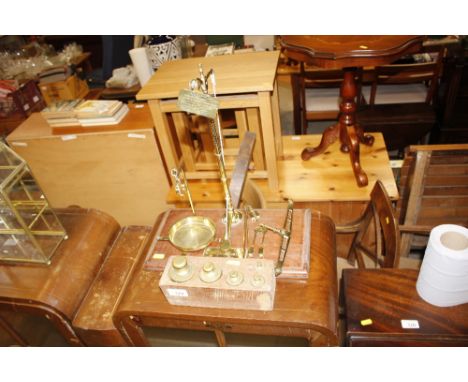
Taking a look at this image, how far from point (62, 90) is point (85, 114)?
1.60 metres

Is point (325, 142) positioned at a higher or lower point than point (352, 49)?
lower

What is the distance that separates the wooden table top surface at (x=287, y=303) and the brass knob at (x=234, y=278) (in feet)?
0.35

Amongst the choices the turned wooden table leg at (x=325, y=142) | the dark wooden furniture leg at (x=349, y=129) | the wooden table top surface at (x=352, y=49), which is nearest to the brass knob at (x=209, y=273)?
the wooden table top surface at (x=352, y=49)

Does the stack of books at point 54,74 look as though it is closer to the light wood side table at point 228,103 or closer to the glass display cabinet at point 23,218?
the light wood side table at point 228,103

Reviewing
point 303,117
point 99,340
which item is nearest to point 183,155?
point 99,340

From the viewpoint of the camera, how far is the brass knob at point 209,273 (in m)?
1.02

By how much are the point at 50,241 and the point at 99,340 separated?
45cm

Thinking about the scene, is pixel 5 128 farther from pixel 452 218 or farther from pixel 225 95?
pixel 452 218

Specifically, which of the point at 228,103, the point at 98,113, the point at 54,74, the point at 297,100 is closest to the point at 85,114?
the point at 98,113

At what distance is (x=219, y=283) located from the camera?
39.8 inches

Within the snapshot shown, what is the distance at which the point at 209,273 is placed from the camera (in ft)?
3.37

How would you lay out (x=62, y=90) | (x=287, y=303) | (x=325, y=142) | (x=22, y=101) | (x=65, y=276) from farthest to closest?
(x=62, y=90) → (x=22, y=101) → (x=325, y=142) → (x=65, y=276) → (x=287, y=303)

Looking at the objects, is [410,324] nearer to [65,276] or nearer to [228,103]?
[228,103]

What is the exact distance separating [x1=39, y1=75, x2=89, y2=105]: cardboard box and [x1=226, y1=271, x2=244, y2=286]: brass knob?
2.99 m
